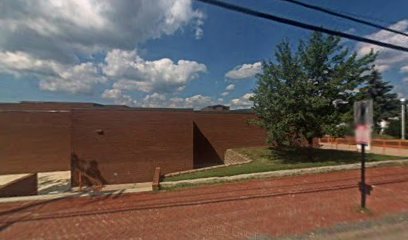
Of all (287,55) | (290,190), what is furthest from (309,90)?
(290,190)

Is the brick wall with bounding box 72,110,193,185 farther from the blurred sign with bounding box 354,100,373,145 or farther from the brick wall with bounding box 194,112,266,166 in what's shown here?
the blurred sign with bounding box 354,100,373,145

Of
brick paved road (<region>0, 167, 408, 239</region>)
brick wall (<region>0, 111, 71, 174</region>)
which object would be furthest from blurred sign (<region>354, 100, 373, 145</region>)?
brick wall (<region>0, 111, 71, 174</region>)

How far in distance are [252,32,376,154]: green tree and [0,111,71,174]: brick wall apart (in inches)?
701

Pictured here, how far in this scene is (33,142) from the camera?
23203 mm

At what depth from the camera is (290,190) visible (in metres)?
9.14

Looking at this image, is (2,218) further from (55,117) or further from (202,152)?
(55,117)

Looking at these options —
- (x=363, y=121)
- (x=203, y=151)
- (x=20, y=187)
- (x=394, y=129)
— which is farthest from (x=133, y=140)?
(x=394, y=129)

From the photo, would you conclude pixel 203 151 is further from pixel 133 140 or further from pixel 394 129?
pixel 394 129

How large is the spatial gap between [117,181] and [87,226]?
10823 millimetres

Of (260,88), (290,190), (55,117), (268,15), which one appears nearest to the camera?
(268,15)

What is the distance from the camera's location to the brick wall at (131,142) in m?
16.4

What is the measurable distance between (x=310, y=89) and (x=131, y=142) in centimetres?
1049

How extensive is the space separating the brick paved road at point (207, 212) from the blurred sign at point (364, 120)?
1.91 m

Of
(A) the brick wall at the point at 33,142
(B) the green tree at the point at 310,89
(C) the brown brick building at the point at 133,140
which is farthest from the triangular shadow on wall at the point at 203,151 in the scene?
(A) the brick wall at the point at 33,142
